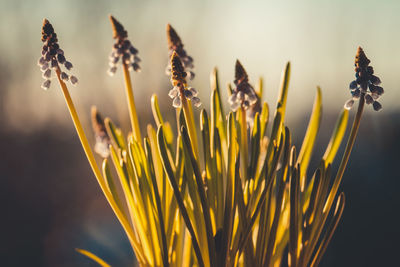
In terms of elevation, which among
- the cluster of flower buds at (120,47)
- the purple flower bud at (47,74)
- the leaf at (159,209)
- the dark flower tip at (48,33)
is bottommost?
the leaf at (159,209)

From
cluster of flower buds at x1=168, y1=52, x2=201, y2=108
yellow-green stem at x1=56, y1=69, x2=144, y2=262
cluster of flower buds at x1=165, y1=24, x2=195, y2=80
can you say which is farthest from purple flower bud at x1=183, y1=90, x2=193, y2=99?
yellow-green stem at x1=56, y1=69, x2=144, y2=262

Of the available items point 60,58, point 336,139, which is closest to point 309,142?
point 336,139

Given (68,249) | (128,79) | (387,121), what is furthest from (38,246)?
(387,121)

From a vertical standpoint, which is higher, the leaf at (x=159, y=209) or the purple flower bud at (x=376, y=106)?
the purple flower bud at (x=376, y=106)

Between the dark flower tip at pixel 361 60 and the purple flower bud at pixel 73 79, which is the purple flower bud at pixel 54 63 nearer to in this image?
the purple flower bud at pixel 73 79

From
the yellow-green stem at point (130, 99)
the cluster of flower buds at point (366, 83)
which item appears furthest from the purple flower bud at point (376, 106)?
the yellow-green stem at point (130, 99)

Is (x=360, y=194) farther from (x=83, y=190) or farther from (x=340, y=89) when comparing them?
(x=83, y=190)
